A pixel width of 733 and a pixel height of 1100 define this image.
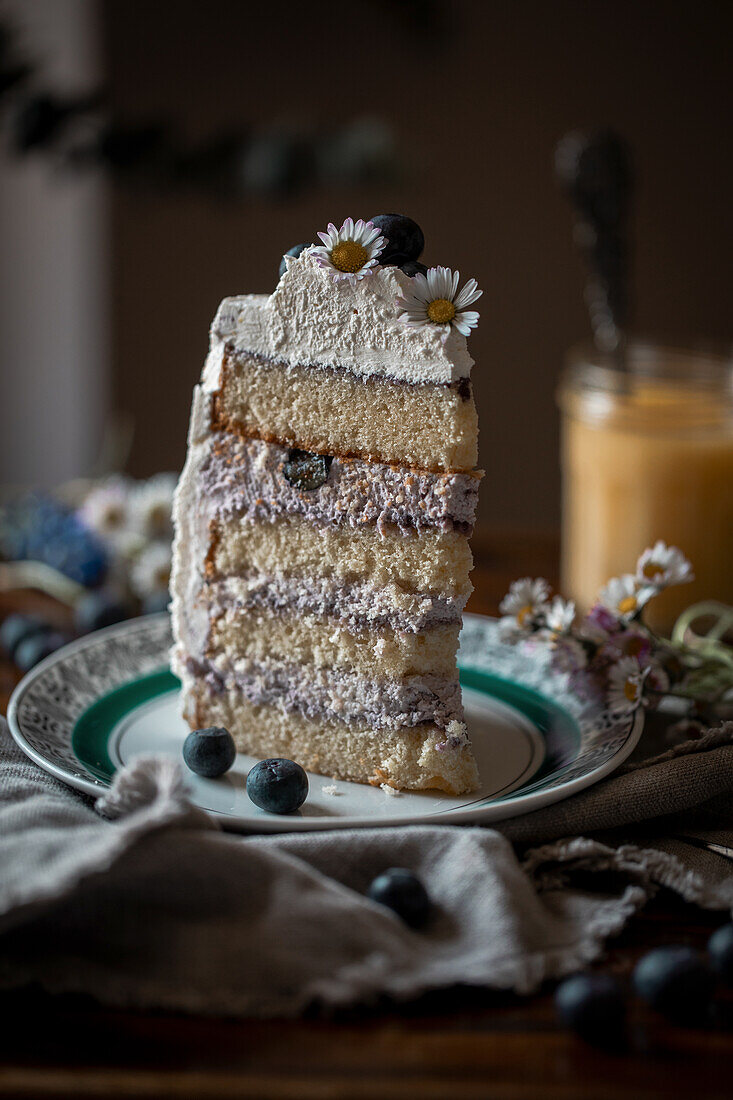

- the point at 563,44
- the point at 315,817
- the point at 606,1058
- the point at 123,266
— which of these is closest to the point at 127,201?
the point at 123,266

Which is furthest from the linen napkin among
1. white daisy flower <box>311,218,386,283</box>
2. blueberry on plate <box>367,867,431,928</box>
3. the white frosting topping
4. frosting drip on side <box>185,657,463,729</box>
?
white daisy flower <box>311,218,386,283</box>

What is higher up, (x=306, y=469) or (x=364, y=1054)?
(x=306, y=469)

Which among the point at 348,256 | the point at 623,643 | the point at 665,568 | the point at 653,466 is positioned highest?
the point at 348,256

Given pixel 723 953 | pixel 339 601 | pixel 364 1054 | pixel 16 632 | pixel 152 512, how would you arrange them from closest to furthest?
pixel 364 1054
pixel 723 953
pixel 339 601
pixel 16 632
pixel 152 512

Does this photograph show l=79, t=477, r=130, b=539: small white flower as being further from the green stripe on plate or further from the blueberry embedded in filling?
the blueberry embedded in filling

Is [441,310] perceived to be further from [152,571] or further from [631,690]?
[152,571]

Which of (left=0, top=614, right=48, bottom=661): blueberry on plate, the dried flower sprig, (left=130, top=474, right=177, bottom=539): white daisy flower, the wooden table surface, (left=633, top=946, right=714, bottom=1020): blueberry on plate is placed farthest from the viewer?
(left=130, top=474, right=177, bottom=539): white daisy flower

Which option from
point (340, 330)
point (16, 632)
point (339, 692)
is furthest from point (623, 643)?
point (16, 632)

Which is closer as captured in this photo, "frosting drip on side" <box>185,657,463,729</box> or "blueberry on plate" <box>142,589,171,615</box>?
"frosting drip on side" <box>185,657,463,729</box>
